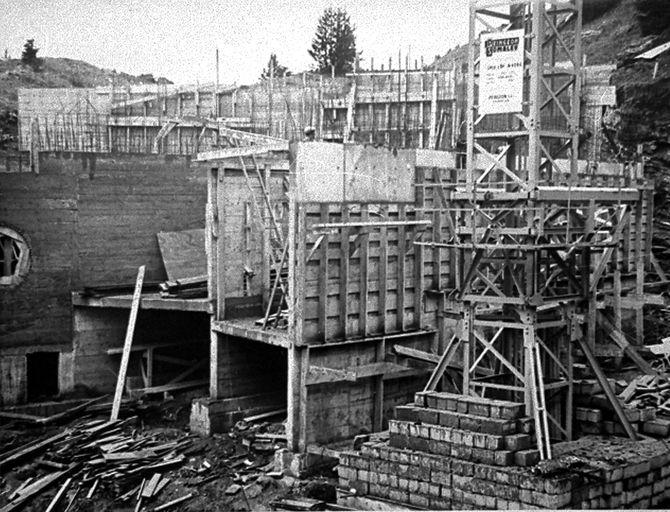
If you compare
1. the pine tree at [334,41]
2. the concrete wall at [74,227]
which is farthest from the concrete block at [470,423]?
the pine tree at [334,41]

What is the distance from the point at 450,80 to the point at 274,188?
13451mm

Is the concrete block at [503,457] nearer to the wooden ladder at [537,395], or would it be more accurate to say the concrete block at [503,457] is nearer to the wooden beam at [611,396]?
the wooden ladder at [537,395]

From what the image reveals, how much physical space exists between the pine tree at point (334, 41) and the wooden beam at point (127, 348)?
8.81m

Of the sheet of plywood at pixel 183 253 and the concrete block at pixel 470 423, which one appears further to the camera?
the sheet of plywood at pixel 183 253

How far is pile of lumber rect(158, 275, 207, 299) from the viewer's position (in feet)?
73.6

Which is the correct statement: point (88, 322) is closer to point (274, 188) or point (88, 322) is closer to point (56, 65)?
A: point (274, 188)

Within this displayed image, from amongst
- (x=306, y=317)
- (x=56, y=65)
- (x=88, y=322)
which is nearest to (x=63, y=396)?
(x=88, y=322)

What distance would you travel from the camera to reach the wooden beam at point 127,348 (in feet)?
69.6

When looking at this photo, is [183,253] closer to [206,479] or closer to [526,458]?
[206,479]

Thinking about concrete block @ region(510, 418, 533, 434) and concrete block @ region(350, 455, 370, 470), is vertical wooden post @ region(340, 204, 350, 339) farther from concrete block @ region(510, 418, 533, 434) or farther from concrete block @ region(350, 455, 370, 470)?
concrete block @ region(510, 418, 533, 434)

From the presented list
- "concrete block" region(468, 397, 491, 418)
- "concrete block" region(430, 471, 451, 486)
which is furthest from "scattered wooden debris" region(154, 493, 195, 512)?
"concrete block" region(468, 397, 491, 418)

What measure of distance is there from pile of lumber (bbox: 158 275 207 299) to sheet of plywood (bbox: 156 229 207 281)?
111 cm

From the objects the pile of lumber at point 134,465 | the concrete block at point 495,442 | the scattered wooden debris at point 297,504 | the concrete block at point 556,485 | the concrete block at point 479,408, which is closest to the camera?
the concrete block at point 556,485

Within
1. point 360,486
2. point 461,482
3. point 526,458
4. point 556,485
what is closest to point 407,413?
point 360,486
